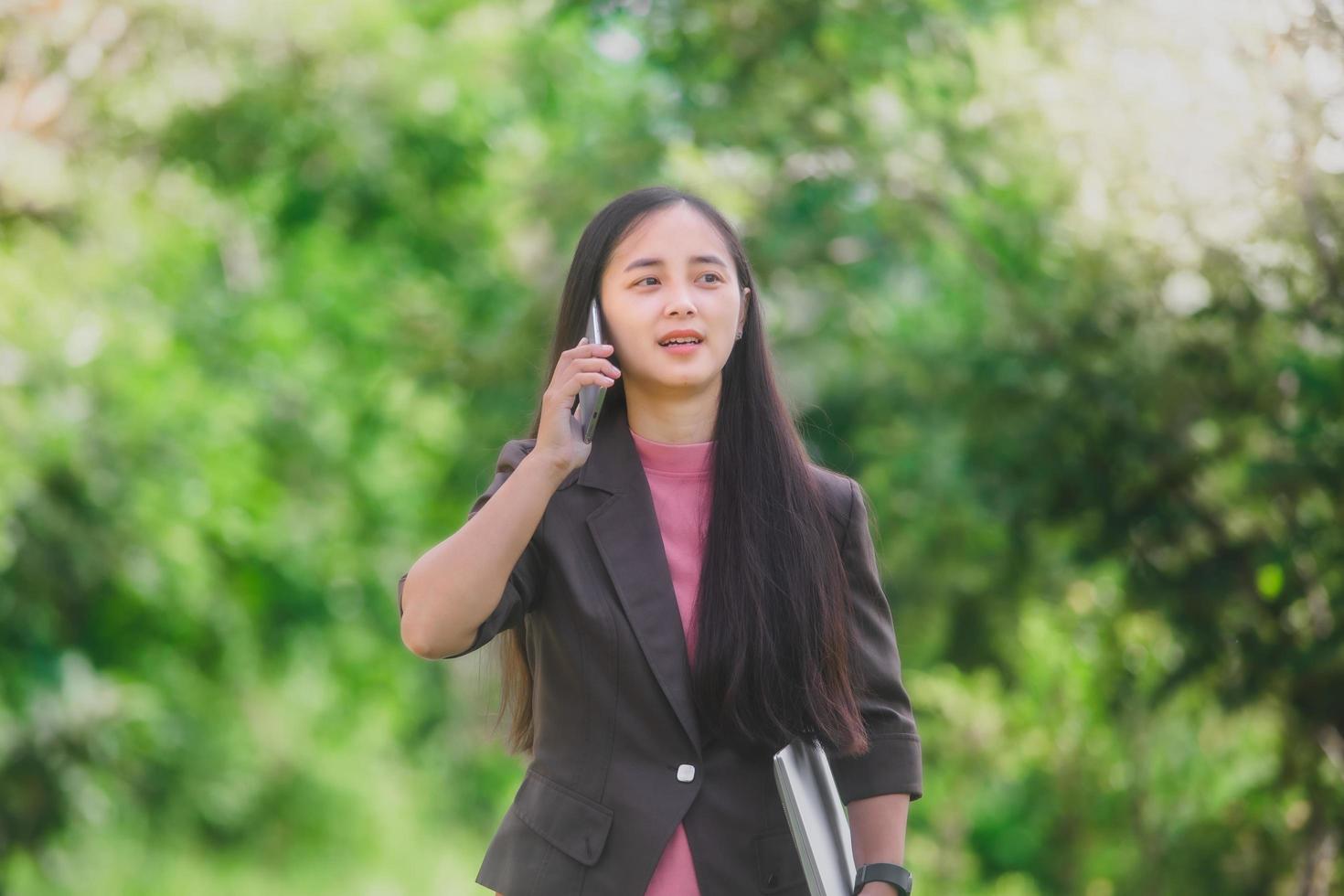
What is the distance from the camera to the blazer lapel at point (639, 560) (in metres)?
2.11

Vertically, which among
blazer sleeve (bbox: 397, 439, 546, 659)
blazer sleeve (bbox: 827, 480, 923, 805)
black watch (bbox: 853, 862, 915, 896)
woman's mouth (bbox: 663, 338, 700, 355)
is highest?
woman's mouth (bbox: 663, 338, 700, 355)

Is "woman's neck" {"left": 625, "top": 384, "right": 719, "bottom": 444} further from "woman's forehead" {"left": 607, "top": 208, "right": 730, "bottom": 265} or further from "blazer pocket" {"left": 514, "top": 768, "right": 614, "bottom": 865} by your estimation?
"blazer pocket" {"left": 514, "top": 768, "right": 614, "bottom": 865}

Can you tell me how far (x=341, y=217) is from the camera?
8.95 m

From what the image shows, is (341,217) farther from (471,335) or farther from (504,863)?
(504,863)

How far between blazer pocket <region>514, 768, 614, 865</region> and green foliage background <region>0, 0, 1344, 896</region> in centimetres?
136

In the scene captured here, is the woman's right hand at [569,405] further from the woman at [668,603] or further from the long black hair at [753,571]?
the long black hair at [753,571]

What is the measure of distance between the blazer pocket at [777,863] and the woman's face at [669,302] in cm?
63

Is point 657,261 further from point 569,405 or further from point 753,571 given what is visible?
point 753,571

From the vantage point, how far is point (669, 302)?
223 cm

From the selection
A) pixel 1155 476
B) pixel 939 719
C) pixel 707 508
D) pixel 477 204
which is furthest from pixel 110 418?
pixel 707 508

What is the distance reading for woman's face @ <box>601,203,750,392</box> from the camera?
2234 mm

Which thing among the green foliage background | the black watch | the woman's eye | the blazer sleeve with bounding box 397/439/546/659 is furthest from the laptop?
the green foliage background

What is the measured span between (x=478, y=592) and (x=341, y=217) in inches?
286

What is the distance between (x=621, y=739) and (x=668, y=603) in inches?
7.5
